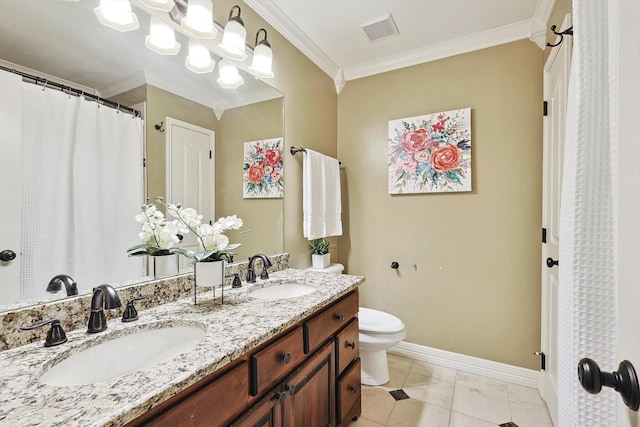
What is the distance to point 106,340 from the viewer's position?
2.87 feet

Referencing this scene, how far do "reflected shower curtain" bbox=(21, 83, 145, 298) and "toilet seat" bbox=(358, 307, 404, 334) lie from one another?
4.57 feet

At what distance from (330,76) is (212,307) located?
7.28 ft

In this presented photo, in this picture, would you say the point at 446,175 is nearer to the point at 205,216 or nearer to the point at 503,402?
the point at 503,402

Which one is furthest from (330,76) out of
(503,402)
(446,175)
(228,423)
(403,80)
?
(503,402)

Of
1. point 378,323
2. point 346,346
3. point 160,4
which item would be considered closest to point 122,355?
point 346,346

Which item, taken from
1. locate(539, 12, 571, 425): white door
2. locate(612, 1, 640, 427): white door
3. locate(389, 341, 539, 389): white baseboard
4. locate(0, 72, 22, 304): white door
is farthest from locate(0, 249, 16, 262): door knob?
locate(389, 341, 539, 389): white baseboard

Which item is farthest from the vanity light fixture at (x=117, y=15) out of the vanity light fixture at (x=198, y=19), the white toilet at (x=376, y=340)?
the white toilet at (x=376, y=340)

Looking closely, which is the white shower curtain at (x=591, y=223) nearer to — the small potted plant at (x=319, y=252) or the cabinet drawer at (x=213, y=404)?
the cabinet drawer at (x=213, y=404)

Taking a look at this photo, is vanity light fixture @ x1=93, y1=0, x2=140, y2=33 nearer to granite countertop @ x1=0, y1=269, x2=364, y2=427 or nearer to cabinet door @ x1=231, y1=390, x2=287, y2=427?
granite countertop @ x1=0, y1=269, x2=364, y2=427

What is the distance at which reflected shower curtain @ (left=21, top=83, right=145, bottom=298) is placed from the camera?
92 centimetres

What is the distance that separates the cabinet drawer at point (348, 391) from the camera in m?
1.40

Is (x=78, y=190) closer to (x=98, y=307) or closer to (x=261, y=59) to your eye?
(x=98, y=307)

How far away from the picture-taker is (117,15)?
1.12m

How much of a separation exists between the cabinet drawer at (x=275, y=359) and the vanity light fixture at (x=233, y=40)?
1.36 meters
